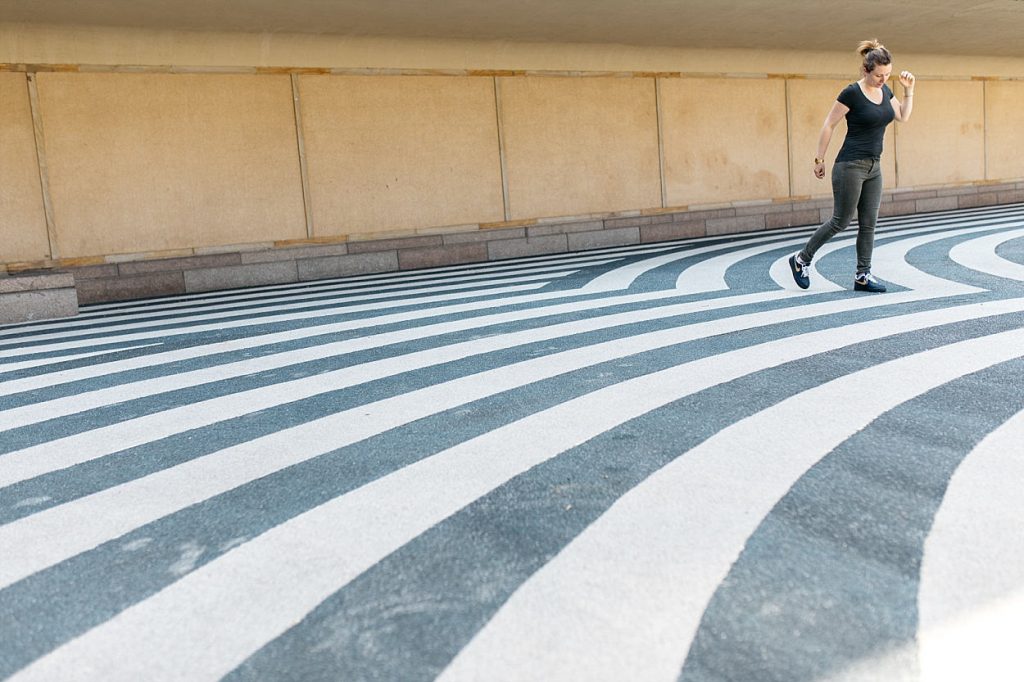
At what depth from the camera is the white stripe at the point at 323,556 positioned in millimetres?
1927

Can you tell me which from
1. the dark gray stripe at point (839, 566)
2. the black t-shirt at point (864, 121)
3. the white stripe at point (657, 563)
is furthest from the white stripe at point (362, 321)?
the dark gray stripe at point (839, 566)

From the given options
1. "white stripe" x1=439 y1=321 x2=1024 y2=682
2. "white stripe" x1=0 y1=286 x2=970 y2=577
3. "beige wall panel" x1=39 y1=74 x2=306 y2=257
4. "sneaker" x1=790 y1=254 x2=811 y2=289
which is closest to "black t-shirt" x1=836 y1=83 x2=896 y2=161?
"sneaker" x1=790 y1=254 x2=811 y2=289

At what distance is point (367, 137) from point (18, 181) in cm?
440

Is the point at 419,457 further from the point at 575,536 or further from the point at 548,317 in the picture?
the point at 548,317

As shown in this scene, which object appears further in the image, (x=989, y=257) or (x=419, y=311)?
(x=989, y=257)

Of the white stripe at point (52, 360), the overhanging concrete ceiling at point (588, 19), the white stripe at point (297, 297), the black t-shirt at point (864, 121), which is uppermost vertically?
the overhanging concrete ceiling at point (588, 19)

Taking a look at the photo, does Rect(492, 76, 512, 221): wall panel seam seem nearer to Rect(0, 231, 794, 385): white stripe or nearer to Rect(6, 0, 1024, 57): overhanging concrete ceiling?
Rect(6, 0, 1024, 57): overhanging concrete ceiling

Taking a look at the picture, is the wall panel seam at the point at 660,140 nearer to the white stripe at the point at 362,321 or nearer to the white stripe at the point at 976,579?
the white stripe at the point at 362,321

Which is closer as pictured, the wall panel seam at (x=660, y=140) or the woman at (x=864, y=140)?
the woman at (x=864, y=140)

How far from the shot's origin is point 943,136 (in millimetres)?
17875

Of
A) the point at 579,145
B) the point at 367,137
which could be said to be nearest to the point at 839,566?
the point at 367,137

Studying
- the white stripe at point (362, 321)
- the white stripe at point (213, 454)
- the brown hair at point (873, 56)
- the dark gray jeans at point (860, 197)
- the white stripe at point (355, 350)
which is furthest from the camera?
the dark gray jeans at point (860, 197)

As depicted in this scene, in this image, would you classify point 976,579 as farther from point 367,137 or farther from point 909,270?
point 367,137

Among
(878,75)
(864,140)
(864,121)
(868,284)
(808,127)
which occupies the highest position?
(808,127)
